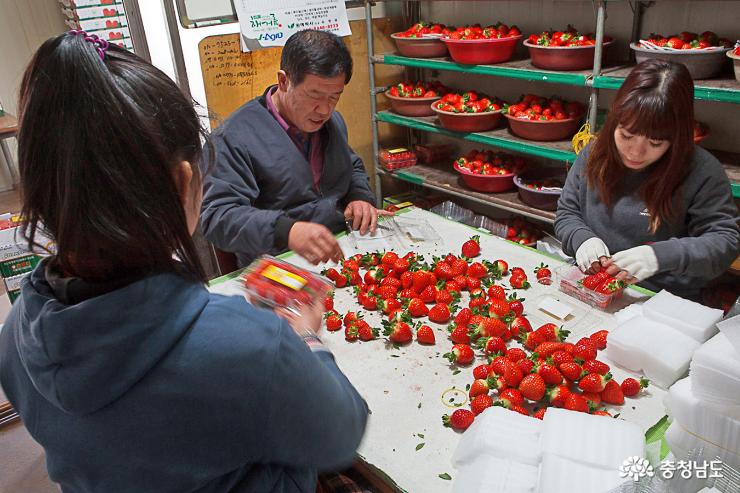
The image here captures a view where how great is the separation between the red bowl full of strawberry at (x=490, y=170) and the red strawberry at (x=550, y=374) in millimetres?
2302

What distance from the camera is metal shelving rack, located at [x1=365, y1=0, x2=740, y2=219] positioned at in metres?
2.58

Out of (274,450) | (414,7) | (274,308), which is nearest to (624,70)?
(414,7)

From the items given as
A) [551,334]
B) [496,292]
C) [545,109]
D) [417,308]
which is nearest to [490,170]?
[545,109]

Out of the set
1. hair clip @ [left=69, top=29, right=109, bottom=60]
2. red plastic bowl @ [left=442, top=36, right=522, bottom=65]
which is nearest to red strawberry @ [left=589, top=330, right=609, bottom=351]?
hair clip @ [left=69, top=29, right=109, bottom=60]

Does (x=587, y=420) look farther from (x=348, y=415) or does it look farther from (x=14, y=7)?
(x=14, y=7)

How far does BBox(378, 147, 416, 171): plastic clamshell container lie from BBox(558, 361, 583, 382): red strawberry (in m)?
2.92

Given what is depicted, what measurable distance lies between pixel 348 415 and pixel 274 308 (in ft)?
1.19

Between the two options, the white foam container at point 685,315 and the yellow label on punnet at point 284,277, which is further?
the white foam container at point 685,315

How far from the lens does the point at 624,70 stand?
2834mm

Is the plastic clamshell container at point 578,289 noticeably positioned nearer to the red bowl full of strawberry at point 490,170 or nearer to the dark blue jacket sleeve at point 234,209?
the dark blue jacket sleeve at point 234,209

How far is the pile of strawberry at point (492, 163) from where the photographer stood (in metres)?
3.60

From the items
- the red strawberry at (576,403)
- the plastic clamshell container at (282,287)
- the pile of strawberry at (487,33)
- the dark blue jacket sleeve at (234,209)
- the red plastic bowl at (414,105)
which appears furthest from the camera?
the red plastic bowl at (414,105)

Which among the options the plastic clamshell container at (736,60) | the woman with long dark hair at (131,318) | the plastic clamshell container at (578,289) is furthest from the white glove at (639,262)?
the woman with long dark hair at (131,318)

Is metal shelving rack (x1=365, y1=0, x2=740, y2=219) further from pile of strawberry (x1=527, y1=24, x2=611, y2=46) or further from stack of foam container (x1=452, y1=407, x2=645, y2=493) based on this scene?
stack of foam container (x1=452, y1=407, x2=645, y2=493)
